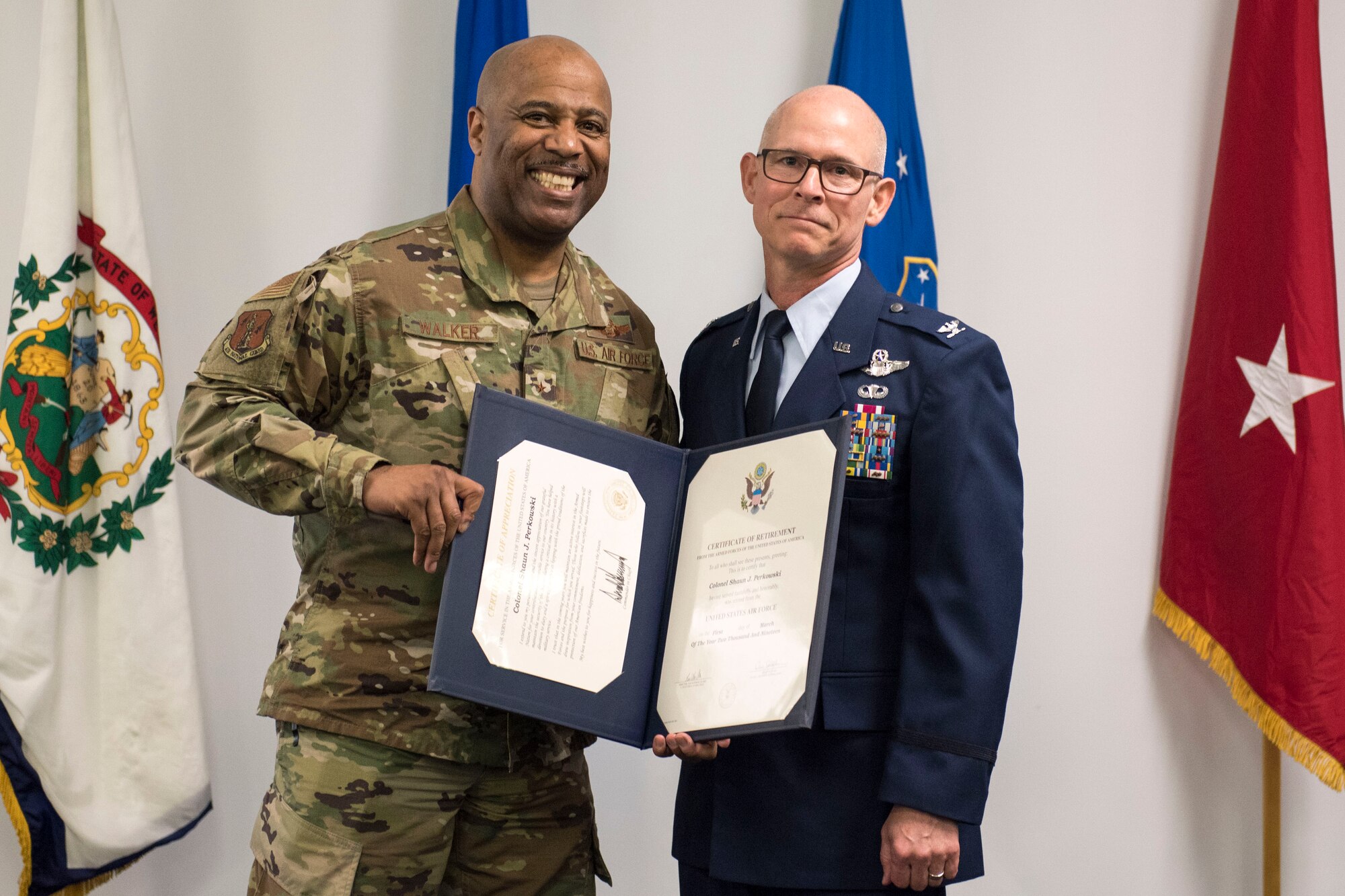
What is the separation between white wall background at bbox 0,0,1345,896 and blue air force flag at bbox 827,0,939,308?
0.18 m

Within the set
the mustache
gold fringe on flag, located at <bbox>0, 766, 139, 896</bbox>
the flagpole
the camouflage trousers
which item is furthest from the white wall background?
the mustache

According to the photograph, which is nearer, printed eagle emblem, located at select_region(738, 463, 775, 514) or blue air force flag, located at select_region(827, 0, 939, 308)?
printed eagle emblem, located at select_region(738, 463, 775, 514)

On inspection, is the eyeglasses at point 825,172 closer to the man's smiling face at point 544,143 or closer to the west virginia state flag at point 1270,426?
the man's smiling face at point 544,143

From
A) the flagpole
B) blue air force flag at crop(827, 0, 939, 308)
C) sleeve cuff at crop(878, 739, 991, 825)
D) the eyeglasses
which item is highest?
blue air force flag at crop(827, 0, 939, 308)

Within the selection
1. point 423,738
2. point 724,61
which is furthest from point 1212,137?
point 423,738

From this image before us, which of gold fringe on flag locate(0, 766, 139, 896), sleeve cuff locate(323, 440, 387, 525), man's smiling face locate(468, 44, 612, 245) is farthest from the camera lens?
gold fringe on flag locate(0, 766, 139, 896)

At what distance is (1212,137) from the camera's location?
269cm

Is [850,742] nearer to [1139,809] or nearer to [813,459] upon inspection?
[813,459]

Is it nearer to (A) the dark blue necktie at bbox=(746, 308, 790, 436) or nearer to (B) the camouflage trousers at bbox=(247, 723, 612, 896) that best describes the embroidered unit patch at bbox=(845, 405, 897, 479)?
(A) the dark blue necktie at bbox=(746, 308, 790, 436)

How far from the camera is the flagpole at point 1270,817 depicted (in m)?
2.53

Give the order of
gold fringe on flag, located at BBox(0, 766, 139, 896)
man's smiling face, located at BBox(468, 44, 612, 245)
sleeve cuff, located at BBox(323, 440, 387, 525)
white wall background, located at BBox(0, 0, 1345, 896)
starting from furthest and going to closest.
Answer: white wall background, located at BBox(0, 0, 1345, 896) → gold fringe on flag, located at BBox(0, 766, 139, 896) → man's smiling face, located at BBox(468, 44, 612, 245) → sleeve cuff, located at BBox(323, 440, 387, 525)

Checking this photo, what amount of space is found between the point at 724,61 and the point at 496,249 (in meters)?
1.29

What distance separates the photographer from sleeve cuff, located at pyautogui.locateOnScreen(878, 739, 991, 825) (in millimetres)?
1448

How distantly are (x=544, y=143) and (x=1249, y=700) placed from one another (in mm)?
1893
